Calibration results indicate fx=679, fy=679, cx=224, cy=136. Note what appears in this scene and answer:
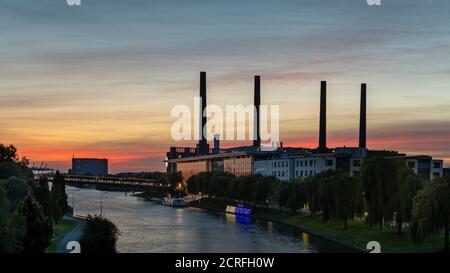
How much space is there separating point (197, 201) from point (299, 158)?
33.0m

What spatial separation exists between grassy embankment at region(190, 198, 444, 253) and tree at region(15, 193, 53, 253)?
2379 cm

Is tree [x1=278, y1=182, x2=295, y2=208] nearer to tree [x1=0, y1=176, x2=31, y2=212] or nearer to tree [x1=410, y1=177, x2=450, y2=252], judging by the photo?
tree [x1=0, y1=176, x2=31, y2=212]

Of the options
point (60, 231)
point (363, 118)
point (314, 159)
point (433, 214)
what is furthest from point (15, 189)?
point (363, 118)

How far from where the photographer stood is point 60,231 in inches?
2544

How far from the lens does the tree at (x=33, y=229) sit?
41.3 m

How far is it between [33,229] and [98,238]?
15.1ft

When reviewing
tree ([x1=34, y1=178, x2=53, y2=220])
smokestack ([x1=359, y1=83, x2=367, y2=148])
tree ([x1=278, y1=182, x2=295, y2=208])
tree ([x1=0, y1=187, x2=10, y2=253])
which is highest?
smokestack ([x1=359, y1=83, x2=367, y2=148])

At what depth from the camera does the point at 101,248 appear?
139 feet

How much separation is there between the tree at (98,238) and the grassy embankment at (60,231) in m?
3.05

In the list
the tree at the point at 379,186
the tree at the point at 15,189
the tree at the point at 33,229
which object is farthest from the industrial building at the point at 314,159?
the tree at the point at 33,229

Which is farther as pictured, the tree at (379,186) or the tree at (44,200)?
the tree at (44,200)

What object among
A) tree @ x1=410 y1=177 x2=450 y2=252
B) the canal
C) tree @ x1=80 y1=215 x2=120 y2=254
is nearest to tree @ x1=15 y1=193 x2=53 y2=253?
tree @ x1=80 y1=215 x2=120 y2=254

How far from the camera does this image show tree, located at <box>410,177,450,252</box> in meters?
43.1

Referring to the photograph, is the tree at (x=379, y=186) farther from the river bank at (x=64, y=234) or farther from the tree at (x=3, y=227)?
the tree at (x=3, y=227)
